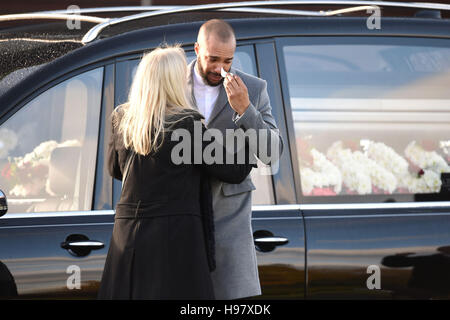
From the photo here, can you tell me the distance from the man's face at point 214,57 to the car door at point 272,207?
41cm

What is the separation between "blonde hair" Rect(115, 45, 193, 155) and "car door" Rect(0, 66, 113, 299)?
62 centimetres

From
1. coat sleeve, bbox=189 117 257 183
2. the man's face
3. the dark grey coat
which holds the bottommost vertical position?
the dark grey coat

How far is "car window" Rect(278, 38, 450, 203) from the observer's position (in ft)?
11.5

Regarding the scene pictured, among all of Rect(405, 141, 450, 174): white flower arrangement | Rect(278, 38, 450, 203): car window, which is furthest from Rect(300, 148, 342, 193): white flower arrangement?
Rect(405, 141, 450, 174): white flower arrangement

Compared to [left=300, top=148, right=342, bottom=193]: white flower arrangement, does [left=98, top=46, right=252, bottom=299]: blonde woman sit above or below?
below

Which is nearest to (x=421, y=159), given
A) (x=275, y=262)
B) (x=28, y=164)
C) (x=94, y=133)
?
(x=275, y=262)

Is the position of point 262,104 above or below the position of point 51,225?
above

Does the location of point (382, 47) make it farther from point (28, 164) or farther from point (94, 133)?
point (28, 164)

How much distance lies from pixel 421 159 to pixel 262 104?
96 cm

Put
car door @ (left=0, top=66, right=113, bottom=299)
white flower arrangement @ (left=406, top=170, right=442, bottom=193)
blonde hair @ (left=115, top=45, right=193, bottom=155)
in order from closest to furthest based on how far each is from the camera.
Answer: blonde hair @ (left=115, top=45, right=193, bottom=155)
car door @ (left=0, top=66, right=113, bottom=299)
white flower arrangement @ (left=406, top=170, right=442, bottom=193)

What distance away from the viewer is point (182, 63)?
2.71m

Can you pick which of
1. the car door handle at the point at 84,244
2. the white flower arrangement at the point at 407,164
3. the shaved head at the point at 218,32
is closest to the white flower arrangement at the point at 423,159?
the white flower arrangement at the point at 407,164

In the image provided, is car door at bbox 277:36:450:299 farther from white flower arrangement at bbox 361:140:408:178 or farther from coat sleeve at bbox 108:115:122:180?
coat sleeve at bbox 108:115:122:180

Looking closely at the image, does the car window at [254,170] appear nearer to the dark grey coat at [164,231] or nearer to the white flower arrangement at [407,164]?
the white flower arrangement at [407,164]
